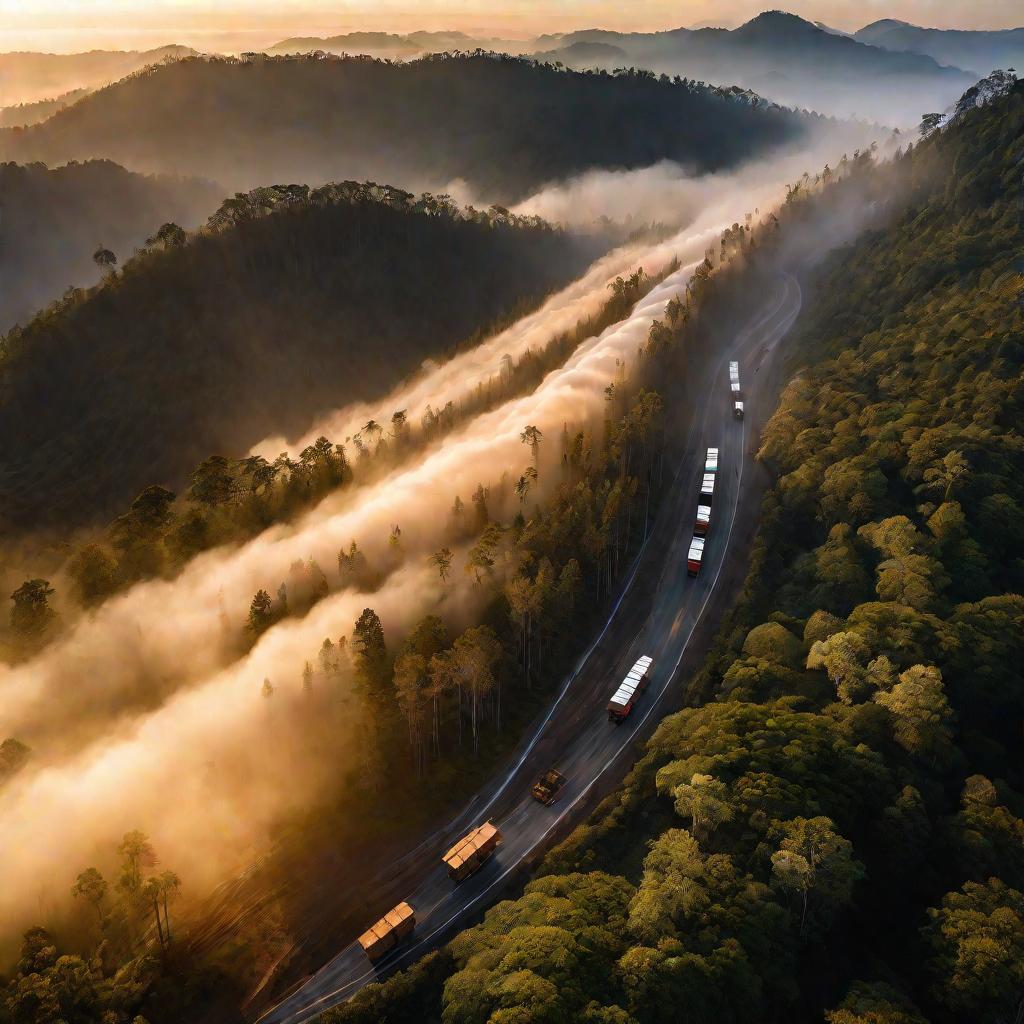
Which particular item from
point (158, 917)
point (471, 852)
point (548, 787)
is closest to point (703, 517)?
point (548, 787)

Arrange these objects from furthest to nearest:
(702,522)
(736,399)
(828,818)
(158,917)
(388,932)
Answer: (736,399), (702,522), (388,932), (158,917), (828,818)

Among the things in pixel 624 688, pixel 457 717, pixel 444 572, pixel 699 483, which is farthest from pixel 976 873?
pixel 699 483

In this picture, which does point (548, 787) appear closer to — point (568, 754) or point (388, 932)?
point (568, 754)

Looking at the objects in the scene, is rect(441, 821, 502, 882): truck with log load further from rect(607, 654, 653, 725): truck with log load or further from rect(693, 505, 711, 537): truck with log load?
rect(693, 505, 711, 537): truck with log load

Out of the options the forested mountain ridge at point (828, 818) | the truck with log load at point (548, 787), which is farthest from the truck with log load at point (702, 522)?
the truck with log load at point (548, 787)

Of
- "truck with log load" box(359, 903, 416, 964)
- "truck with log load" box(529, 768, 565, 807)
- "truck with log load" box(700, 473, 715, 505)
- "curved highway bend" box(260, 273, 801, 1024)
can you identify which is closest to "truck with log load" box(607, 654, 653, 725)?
"curved highway bend" box(260, 273, 801, 1024)

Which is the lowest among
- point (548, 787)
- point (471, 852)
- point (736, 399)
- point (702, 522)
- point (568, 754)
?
point (471, 852)

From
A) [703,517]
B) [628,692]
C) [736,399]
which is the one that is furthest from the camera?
[736,399]
